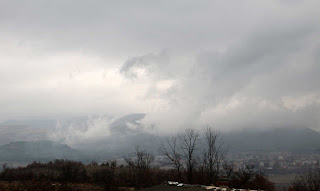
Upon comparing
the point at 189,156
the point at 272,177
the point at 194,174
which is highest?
the point at 189,156

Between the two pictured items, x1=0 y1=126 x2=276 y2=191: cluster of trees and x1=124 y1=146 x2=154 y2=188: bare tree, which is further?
x1=124 y1=146 x2=154 y2=188: bare tree

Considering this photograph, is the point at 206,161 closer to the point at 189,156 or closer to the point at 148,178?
the point at 189,156

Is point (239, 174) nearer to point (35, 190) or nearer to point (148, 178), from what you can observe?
point (148, 178)

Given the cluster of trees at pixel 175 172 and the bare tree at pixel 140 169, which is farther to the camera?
the bare tree at pixel 140 169

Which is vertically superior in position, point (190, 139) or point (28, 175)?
point (190, 139)

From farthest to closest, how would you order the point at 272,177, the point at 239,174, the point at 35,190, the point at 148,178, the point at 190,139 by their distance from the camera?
the point at 272,177, the point at 148,178, the point at 190,139, the point at 239,174, the point at 35,190

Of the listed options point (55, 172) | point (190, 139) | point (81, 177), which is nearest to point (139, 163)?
point (81, 177)

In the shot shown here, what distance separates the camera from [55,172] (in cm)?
7881

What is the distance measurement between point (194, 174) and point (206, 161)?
11.4 feet

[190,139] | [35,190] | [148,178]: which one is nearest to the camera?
[35,190]

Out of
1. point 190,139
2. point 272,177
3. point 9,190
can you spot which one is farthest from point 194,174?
point 272,177

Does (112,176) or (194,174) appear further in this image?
(112,176)

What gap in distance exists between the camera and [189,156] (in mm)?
52500

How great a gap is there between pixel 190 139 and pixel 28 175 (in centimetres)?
4524
